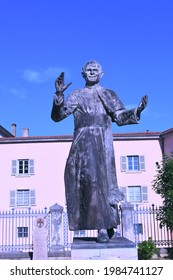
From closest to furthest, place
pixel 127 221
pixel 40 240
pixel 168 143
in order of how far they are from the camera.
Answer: pixel 40 240, pixel 127 221, pixel 168 143

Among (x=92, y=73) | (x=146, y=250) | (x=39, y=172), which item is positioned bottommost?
(x=146, y=250)

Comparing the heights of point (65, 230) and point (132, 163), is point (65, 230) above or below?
below

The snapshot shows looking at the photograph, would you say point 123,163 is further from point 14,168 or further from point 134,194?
point 14,168

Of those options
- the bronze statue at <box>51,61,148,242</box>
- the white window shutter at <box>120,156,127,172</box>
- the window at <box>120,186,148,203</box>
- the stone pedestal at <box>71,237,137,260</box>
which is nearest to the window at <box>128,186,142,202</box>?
the window at <box>120,186,148,203</box>

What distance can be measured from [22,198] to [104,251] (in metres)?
30.1

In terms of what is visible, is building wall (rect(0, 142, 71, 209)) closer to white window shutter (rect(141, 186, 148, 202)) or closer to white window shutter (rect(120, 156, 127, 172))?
white window shutter (rect(120, 156, 127, 172))

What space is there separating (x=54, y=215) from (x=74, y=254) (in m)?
14.9

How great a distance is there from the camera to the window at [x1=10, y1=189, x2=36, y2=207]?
32969mm

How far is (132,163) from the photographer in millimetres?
33781

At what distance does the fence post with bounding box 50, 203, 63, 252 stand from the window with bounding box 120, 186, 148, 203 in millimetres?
14847

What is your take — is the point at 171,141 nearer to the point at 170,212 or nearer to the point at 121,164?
the point at 121,164

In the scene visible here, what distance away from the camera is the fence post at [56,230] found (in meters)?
17.8

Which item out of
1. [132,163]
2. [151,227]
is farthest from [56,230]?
[132,163]
